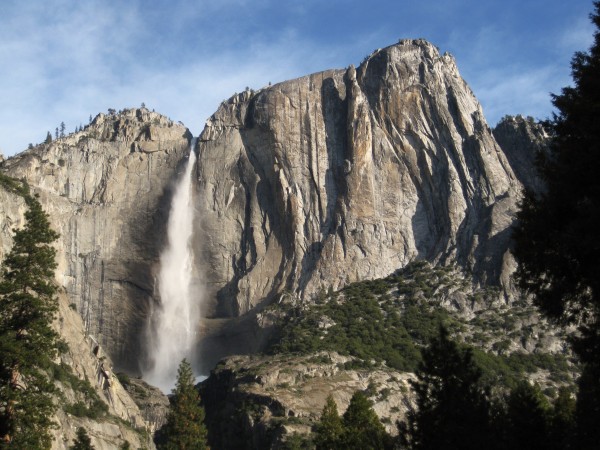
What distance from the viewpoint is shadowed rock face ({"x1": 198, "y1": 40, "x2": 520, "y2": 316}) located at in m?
97.7

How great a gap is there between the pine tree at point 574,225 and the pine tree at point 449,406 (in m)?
4.09

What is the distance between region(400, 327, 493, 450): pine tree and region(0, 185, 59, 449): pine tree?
14.7 metres

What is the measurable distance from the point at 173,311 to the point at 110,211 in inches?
608

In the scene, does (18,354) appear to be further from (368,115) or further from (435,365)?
(368,115)

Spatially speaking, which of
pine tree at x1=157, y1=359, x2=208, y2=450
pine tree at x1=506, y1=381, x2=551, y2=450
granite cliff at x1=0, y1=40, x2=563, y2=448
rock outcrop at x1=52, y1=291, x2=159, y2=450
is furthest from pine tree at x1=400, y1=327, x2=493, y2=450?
granite cliff at x1=0, y1=40, x2=563, y2=448

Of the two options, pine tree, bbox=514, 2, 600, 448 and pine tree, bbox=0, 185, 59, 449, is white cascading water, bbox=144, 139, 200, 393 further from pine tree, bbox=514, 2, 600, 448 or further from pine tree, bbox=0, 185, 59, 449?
pine tree, bbox=514, 2, 600, 448

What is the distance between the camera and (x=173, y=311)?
102062mm

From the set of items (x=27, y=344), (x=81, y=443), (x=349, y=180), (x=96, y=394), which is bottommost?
(x=81, y=443)

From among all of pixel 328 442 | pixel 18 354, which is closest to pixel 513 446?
pixel 18 354

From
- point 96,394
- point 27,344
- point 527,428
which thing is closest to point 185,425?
point 96,394

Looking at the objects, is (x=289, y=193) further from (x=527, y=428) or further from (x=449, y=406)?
(x=527, y=428)

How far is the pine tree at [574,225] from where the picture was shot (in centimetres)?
2206

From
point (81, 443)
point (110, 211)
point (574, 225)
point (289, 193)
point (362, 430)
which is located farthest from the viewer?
point (110, 211)

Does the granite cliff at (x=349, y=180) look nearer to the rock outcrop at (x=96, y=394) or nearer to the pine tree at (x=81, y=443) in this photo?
the rock outcrop at (x=96, y=394)
